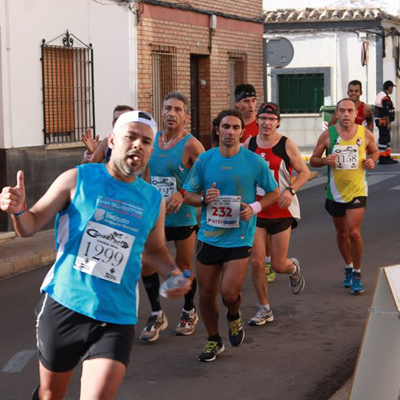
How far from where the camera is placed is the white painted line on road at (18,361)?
278 inches

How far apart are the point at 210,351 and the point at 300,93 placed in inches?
1040

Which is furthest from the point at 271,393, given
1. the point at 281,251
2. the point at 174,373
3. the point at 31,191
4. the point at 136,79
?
the point at 136,79

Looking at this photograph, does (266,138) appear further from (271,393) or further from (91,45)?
(91,45)

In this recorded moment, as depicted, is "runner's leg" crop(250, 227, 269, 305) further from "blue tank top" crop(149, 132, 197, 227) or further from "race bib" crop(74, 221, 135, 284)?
"race bib" crop(74, 221, 135, 284)

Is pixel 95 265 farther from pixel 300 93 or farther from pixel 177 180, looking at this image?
pixel 300 93

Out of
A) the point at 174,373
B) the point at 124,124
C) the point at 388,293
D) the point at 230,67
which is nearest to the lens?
the point at 124,124

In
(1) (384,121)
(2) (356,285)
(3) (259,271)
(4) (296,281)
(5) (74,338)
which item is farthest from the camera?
(1) (384,121)

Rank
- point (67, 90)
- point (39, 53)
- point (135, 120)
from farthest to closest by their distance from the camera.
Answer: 1. point (67, 90)
2. point (39, 53)
3. point (135, 120)

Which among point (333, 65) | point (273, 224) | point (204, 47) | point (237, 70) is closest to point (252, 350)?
point (273, 224)

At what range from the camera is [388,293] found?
557cm

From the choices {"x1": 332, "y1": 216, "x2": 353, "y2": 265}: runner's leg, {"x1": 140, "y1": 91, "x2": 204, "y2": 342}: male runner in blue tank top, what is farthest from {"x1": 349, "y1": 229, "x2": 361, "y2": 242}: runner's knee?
{"x1": 140, "y1": 91, "x2": 204, "y2": 342}: male runner in blue tank top

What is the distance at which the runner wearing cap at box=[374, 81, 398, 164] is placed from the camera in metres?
25.8

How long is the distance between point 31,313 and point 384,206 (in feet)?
29.7

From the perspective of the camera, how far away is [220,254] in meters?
7.30
